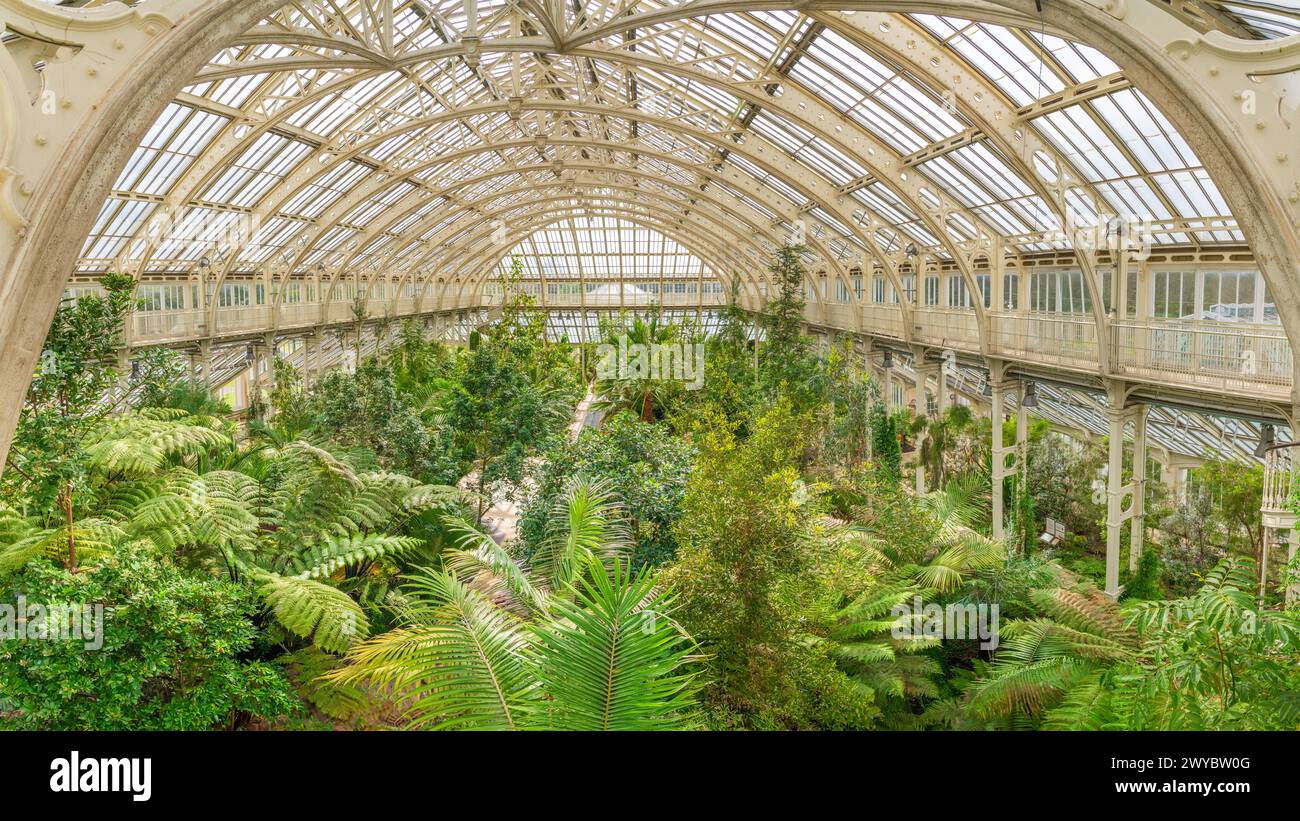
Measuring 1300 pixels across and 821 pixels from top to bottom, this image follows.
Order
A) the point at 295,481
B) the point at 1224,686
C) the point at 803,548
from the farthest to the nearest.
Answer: the point at 295,481 → the point at 803,548 → the point at 1224,686

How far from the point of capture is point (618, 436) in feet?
40.8

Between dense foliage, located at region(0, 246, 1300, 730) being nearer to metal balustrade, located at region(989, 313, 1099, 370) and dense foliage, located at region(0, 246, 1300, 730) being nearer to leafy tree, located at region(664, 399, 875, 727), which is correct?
leafy tree, located at region(664, 399, 875, 727)

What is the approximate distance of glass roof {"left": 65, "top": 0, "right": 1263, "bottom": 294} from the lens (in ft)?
40.3

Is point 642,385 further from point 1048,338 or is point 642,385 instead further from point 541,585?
point 541,585

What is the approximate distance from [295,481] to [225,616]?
3.75 metres

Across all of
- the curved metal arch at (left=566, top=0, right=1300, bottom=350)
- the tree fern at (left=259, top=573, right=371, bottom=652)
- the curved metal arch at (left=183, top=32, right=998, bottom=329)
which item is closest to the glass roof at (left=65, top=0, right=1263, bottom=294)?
the curved metal arch at (left=183, top=32, right=998, bottom=329)

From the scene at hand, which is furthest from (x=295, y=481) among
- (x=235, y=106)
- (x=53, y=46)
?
(x=235, y=106)

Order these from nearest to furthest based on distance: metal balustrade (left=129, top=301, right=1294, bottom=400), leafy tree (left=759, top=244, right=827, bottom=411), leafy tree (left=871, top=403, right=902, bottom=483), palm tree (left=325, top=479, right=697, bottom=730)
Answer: palm tree (left=325, top=479, right=697, bottom=730), metal balustrade (left=129, top=301, right=1294, bottom=400), leafy tree (left=871, top=403, right=902, bottom=483), leafy tree (left=759, top=244, right=827, bottom=411)

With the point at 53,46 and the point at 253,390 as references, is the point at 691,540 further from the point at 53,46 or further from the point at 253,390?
the point at 253,390

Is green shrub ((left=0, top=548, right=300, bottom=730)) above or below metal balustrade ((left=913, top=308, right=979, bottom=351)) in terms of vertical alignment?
below

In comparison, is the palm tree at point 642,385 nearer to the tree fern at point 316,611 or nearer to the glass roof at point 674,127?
the glass roof at point 674,127

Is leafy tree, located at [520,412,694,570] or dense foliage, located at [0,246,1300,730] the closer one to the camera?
dense foliage, located at [0,246,1300,730]
